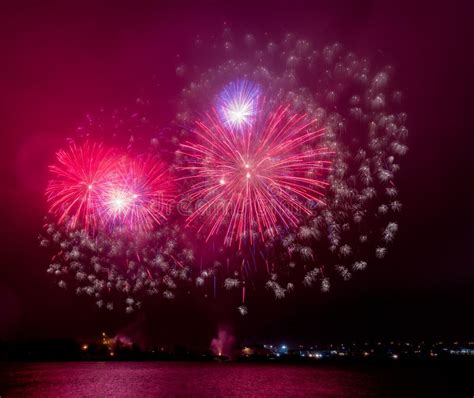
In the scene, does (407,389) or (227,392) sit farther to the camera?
(407,389)

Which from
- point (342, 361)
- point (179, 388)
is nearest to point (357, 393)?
point (179, 388)

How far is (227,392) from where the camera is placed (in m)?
56.3

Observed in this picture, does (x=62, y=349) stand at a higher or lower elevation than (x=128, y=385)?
higher

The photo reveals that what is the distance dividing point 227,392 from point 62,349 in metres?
112

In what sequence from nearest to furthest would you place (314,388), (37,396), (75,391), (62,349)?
(37,396)
(75,391)
(314,388)
(62,349)

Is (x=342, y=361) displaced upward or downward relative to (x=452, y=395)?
upward

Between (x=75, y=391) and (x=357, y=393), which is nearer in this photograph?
(x=75, y=391)

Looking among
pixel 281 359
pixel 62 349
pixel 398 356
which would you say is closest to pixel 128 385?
pixel 62 349

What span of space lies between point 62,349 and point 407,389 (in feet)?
378

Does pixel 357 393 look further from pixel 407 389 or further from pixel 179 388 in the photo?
pixel 179 388

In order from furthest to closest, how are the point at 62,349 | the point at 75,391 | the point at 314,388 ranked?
1. the point at 62,349
2. the point at 314,388
3. the point at 75,391

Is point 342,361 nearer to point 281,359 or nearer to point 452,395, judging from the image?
point 281,359

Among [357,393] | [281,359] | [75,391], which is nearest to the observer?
[75,391]

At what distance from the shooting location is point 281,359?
173m
